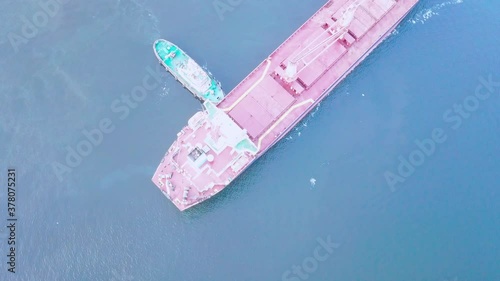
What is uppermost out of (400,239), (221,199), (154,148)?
(154,148)

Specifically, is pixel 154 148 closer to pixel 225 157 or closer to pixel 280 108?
pixel 225 157

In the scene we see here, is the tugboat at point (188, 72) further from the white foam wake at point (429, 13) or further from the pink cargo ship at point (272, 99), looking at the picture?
the white foam wake at point (429, 13)

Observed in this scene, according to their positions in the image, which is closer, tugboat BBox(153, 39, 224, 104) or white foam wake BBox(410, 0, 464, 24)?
tugboat BBox(153, 39, 224, 104)

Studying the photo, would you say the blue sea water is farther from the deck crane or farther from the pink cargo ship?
the deck crane

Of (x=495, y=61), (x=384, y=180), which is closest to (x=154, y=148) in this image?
(x=384, y=180)

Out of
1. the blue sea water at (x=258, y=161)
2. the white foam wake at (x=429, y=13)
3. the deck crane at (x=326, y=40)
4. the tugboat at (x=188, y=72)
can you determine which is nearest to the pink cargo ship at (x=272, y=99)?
the deck crane at (x=326, y=40)

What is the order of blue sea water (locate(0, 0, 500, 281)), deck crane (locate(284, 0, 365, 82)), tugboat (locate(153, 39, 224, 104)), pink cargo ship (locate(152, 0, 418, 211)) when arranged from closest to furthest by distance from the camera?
1. blue sea water (locate(0, 0, 500, 281))
2. pink cargo ship (locate(152, 0, 418, 211))
3. tugboat (locate(153, 39, 224, 104))
4. deck crane (locate(284, 0, 365, 82))

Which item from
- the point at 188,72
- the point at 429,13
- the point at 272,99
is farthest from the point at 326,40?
Result: the point at 188,72

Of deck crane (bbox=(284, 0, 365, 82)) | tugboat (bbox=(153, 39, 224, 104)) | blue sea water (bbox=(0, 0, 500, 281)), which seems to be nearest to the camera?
blue sea water (bbox=(0, 0, 500, 281))

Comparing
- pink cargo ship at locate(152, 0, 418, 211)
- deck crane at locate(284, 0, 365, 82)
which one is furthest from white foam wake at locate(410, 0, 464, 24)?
deck crane at locate(284, 0, 365, 82)
